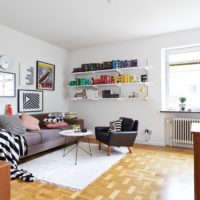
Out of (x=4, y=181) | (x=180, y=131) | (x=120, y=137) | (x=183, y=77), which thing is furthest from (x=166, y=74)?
(x=4, y=181)

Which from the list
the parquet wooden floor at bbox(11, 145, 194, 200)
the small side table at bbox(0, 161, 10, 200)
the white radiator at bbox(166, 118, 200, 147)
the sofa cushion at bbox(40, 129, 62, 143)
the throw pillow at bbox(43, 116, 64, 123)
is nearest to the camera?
the small side table at bbox(0, 161, 10, 200)

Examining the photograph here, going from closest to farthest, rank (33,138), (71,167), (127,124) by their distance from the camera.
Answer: (71,167)
(33,138)
(127,124)

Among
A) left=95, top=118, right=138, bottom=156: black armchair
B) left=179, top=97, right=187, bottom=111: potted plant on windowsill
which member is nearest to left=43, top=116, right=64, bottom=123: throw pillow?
left=95, top=118, right=138, bottom=156: black armchair

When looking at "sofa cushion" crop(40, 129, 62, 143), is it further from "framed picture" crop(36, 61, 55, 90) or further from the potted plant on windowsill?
the potted plant on windowsill

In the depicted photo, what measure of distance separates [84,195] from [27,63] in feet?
10.6

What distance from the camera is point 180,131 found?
13.1 feet

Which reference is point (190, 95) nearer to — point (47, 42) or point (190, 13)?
point (190, 13)

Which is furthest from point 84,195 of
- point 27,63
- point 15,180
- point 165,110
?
point 27,63

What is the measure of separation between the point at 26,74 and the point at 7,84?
553mm

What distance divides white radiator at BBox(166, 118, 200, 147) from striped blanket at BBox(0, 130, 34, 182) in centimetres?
305

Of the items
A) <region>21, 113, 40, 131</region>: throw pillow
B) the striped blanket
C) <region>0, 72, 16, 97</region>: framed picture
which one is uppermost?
<region>0, 72, 16, 97</region>: framed picture

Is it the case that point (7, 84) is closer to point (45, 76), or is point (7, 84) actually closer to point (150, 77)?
point (45, 76)

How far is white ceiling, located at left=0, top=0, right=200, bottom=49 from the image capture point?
2.87 meters

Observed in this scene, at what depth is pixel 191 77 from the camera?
4.17 meters
